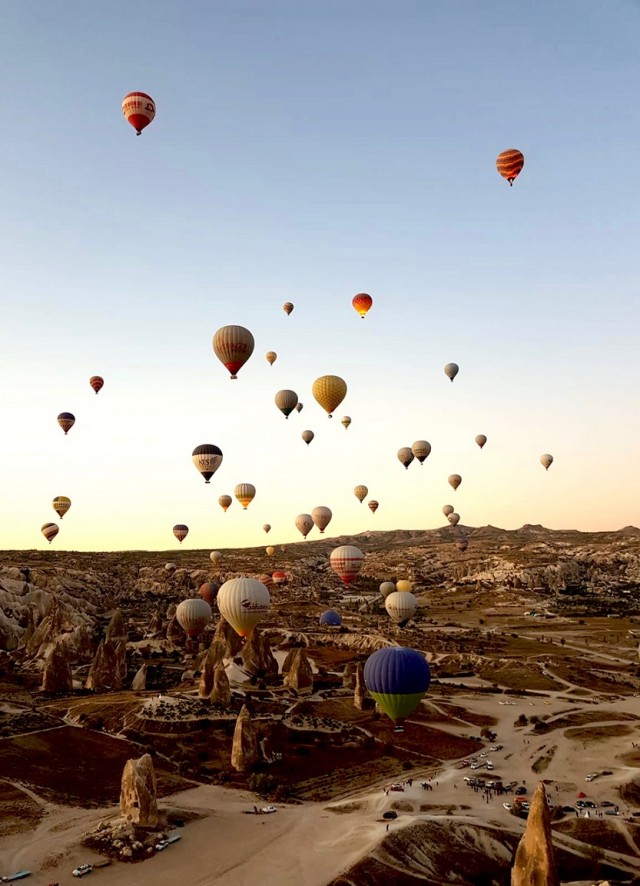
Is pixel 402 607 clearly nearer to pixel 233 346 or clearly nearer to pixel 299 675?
pixel 299 675

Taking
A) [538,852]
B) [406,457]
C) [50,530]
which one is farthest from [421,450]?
[538,852]

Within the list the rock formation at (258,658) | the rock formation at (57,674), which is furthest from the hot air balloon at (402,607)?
the rock formation at (57,674)

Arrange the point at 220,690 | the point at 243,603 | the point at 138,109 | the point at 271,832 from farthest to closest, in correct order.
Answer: the point at 220,690 → the point at 243,603 → the point at 138,109 → the point at 271,832

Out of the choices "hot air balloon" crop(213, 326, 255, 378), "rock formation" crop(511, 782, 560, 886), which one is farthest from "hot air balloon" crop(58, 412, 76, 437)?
"rock formation" crop(511, 782, 560, 886)

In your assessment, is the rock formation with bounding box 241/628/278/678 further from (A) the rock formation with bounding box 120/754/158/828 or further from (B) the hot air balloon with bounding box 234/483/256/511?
(A) the rock formation with bounding box 120/754/158/828

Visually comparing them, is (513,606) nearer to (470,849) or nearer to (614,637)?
(614,637)

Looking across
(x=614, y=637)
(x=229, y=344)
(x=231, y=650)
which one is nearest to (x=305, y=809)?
(x=229, y=344)

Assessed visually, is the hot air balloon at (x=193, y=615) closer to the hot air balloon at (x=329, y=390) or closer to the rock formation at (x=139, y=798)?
the hot air balloon at (x=329, y=390)
